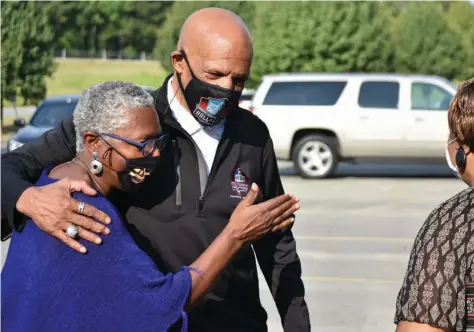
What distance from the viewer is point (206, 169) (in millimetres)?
3227

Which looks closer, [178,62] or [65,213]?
[65,213]

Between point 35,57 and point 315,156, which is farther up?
point 315,156

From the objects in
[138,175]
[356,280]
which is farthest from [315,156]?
[138,175]

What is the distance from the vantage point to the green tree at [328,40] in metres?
45.8

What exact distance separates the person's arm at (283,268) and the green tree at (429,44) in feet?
145

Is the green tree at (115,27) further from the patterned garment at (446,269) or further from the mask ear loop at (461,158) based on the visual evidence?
the patterned garment at (446,269)

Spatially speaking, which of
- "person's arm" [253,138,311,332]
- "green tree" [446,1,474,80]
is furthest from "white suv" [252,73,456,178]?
"green tree" [446,1,474,80]

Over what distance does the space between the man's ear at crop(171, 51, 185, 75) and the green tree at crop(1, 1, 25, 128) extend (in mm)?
32911

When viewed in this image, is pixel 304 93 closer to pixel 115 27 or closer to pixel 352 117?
pixel 352 117

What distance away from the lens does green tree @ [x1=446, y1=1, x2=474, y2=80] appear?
161 feet

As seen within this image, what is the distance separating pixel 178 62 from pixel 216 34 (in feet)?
0.71

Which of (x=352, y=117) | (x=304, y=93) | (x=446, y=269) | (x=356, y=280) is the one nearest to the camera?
(x=446, y=269)

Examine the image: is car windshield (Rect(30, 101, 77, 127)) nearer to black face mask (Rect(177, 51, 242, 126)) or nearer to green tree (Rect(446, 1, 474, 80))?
black face mask (Rect(177, 51, 242, 126))

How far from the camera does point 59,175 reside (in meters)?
2.70
